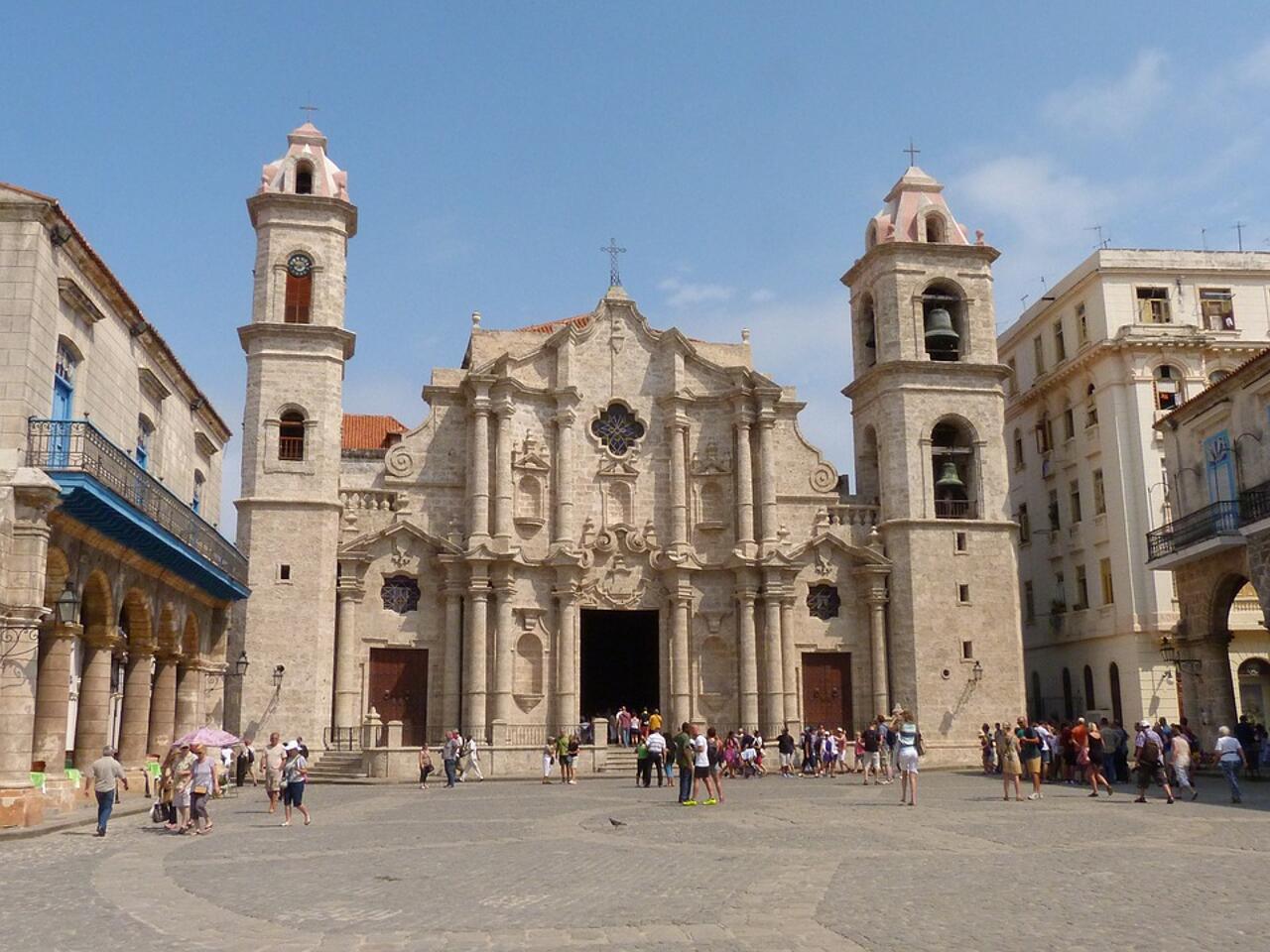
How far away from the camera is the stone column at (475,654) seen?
33.6 m

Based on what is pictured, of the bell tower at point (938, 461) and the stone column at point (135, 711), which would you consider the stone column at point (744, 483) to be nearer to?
the bell tower at point (938, 461)

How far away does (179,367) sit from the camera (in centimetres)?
2836

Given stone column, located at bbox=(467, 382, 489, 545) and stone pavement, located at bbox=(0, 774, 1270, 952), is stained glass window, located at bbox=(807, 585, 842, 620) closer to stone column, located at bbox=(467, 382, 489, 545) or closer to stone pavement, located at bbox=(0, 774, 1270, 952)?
stone column, located at bbox=(467, 382, 489, 545)

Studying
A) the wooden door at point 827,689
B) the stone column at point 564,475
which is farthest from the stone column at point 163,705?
the wooden door at point 827,689

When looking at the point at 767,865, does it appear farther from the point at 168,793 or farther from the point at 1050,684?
the point at 1050,684

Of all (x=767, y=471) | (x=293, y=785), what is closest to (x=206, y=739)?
(x=293, y=785)

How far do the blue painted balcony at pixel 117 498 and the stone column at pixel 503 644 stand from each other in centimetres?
946

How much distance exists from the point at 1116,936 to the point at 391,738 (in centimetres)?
2429

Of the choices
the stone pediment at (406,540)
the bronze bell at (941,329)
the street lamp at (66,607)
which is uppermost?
the bronze bell at (941,329)

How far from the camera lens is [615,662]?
39.9 metres

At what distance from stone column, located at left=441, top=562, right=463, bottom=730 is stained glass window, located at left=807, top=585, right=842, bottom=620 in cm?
1046

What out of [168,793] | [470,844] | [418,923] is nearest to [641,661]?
[168,793]

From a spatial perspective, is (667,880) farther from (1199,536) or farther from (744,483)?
(744,483)

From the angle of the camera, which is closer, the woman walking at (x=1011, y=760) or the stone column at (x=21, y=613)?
the stone column at (x=21, y=613)
